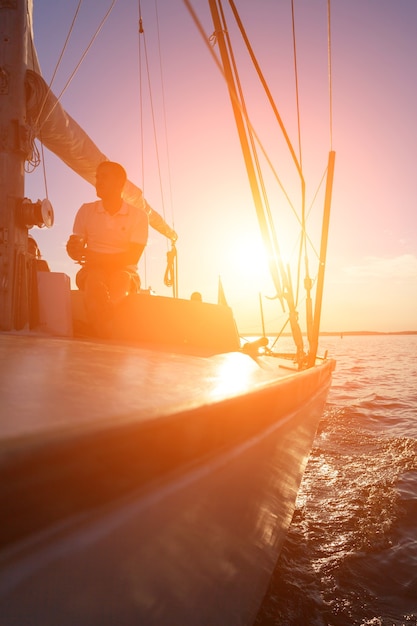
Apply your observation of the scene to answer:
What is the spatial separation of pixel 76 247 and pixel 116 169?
831mm

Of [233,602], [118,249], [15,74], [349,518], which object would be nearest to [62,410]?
[233,602]

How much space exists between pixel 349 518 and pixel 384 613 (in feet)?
3.11

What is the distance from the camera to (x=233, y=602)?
31.3 inches

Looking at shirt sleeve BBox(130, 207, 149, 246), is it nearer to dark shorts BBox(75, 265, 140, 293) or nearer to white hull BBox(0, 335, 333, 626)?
dark shorts BBox(75, 265, 140, 293)

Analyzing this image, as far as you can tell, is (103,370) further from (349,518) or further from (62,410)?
(349,518)

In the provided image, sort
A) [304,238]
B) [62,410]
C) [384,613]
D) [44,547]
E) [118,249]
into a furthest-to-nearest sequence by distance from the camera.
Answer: [304,238] < [118,249] < [384,613] < [62,410] < [44,547]

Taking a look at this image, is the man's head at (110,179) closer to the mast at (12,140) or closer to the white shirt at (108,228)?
the white shirt at (108,228)

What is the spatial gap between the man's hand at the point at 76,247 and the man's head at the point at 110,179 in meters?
0.51

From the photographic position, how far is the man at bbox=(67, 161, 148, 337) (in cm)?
375

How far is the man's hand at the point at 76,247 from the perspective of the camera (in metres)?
3.68

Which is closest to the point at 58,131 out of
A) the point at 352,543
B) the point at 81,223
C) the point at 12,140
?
the point at 12,140

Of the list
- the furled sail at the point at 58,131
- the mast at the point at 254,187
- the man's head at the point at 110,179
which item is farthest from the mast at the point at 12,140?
the mast at the point at 254,187

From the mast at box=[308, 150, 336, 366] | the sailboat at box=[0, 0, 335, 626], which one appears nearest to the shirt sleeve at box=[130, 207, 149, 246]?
the mast at box=[308, 150, 336, 366]

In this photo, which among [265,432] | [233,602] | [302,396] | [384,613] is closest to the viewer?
[233,602]
